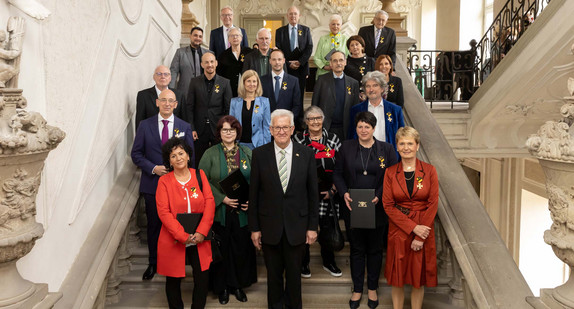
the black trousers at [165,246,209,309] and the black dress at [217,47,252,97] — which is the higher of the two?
the black dress at [217,47,252,97]

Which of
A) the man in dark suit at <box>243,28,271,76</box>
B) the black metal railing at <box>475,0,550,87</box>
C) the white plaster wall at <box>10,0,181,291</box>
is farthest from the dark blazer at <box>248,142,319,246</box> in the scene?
the black metal railing at <box>475,0,550,87</box>

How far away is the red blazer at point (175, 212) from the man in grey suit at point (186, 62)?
260 centimetres

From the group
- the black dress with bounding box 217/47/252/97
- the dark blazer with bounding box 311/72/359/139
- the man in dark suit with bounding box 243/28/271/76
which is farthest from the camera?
the black dress with bounding box 217/47/252/97

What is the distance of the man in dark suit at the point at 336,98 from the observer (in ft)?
17.1

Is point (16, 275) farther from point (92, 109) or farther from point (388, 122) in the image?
point (388, 122)

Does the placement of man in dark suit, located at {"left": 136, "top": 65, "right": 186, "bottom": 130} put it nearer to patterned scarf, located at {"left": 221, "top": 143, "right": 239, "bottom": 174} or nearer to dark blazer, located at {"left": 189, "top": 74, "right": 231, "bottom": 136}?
dark blazer, located at {"left": 189, "top": 74, "right": 231, "bottom": 136}

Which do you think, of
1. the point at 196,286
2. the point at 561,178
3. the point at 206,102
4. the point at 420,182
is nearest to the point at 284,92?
the point at 206,102

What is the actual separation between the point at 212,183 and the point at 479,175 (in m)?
11.0

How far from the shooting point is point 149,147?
437 cm

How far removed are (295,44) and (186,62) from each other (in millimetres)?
1463

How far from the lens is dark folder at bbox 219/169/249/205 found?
3.89m

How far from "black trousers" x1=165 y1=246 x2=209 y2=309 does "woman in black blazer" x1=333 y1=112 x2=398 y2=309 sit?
1.17 meters

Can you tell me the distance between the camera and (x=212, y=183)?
4.05m

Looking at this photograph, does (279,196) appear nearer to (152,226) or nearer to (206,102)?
(152,226)
